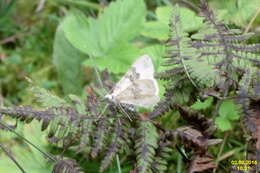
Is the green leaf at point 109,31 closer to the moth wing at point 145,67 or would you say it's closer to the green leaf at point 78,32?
the green leaf at point 78,32

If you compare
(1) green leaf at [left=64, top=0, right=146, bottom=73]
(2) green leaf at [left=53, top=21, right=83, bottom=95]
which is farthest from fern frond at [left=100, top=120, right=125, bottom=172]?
(2) green leaf at [left=53, top=21, right=83, bottom=95]

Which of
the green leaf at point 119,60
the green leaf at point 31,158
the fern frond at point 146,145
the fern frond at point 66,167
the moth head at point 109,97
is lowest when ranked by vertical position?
the green leaf at point 31,158

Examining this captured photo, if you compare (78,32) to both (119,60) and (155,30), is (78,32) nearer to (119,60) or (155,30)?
(119,60)

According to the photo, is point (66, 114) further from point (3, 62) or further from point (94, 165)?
point (3, 62)

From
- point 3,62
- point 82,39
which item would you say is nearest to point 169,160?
point 82,39

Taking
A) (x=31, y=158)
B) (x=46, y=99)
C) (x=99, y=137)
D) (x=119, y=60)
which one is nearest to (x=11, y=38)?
(x=119, y=60)

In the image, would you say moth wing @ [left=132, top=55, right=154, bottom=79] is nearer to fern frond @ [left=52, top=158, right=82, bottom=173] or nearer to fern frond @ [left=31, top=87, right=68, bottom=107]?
fern frond @ [left=31, top=87, right=68, bottom=107]

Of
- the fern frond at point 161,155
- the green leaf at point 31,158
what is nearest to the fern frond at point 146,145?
the fern frond at point 161,155
